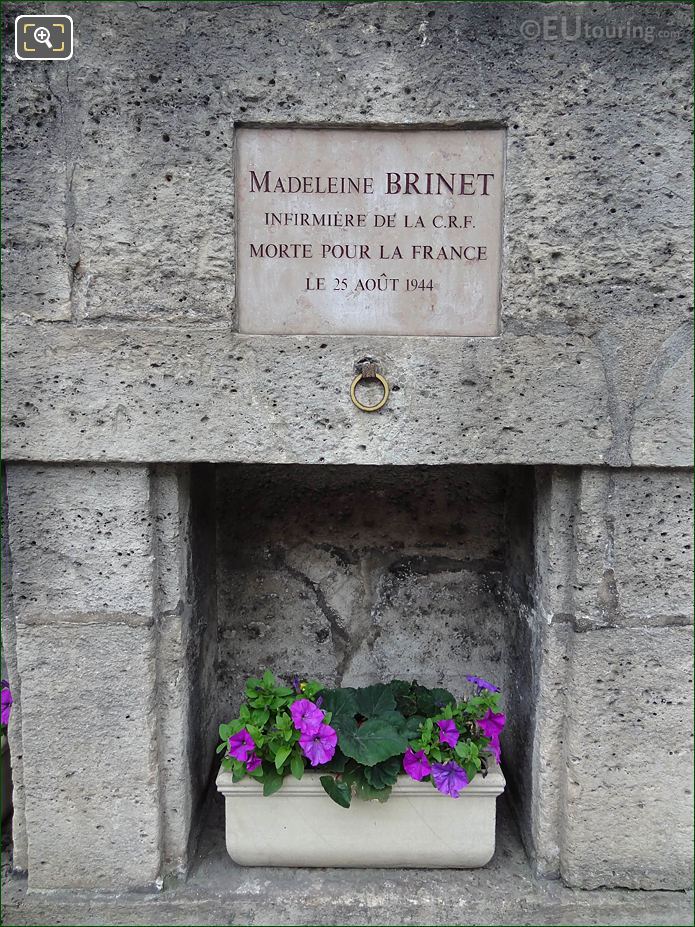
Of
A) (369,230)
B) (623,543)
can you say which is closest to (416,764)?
(623,543)

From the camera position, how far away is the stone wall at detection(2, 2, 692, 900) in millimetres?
1602

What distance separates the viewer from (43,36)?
1.60 m

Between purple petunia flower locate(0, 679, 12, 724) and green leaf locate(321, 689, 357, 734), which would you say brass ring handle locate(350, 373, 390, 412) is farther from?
purple petunia flower locate(0, 679, 12, 724)

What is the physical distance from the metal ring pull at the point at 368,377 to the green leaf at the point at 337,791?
3.20ft

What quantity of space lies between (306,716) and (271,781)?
0.62ft

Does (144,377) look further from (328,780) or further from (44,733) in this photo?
(328,780)

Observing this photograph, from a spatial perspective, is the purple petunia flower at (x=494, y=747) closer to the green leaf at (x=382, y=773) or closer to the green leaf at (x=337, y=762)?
the green leaf at (x=382, y=773)

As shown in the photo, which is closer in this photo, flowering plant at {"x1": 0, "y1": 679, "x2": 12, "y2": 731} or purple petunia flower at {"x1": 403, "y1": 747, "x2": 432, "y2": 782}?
purple petunia flower at {"x1": 403, "y1": 747, "x2": 432, "y2": 782}

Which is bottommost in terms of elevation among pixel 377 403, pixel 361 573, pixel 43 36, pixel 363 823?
pixel 363 823

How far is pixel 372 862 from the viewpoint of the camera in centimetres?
192

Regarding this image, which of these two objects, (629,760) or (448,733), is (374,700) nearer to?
(448,733)

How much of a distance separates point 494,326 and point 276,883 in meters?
1.59

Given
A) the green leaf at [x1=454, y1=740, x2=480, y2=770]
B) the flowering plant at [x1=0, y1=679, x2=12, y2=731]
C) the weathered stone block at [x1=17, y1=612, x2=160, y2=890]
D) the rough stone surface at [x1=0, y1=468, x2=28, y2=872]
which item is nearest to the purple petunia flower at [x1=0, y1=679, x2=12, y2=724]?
the flowering plant at [x1=0, y1=679, x2=12, y2=731]

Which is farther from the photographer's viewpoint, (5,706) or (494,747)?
(5,706)
